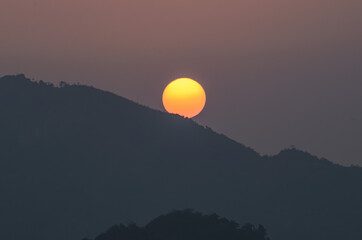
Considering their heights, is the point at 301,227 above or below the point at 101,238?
above

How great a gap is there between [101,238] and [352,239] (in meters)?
104

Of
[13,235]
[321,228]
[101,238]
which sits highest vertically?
[321,228]

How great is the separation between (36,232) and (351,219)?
64.2m

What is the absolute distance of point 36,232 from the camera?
19450 cm

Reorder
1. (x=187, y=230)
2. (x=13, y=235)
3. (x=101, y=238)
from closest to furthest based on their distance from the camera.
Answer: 1. (x=101, y=238)
2. (x=187, y=230)
3. (x=13, y=235)

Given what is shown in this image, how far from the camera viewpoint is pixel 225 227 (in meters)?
91.4

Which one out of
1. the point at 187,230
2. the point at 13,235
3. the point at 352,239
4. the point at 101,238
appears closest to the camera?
the point at 101,238

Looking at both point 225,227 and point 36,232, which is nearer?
point 225,227

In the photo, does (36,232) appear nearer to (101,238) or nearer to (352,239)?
(352,239)

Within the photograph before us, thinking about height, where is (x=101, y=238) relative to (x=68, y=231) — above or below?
below

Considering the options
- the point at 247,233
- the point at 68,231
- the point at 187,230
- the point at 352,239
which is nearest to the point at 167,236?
the point at 187,230

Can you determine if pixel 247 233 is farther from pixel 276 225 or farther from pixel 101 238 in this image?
pixel 276 225

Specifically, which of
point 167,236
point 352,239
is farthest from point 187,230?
point 352,239

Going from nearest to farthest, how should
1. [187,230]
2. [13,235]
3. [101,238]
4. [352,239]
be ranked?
[101,238] → [187,230] → [352,239] → [13,235]
